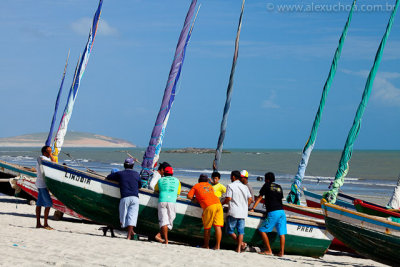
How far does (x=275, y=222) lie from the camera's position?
12281mm

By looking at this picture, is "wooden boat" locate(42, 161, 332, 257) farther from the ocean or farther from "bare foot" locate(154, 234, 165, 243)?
the ocean

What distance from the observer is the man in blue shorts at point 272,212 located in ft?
39.3

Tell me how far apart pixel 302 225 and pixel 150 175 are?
347 centimetres

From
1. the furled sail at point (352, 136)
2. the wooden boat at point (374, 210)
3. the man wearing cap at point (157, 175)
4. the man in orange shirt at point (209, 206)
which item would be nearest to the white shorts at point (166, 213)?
the man in orange shirt at point (209, 206)

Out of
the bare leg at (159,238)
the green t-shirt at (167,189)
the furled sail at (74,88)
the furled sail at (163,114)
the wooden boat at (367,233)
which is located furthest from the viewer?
the furled sail at (74,88)

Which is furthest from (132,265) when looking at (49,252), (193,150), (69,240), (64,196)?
(193,150)

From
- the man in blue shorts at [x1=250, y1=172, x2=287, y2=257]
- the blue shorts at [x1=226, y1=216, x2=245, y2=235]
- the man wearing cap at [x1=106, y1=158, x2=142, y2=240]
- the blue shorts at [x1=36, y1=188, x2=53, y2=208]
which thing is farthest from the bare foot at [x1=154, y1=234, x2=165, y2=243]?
the blue shorts at [x1=36, y1=188, x2=53, y2=208]

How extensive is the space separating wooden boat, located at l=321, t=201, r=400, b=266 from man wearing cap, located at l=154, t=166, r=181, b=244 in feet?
9.62

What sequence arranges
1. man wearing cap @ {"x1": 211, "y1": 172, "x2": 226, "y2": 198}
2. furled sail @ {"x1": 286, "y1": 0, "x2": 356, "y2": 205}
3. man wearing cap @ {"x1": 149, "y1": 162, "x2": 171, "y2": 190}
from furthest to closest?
furled sail @ {"x1": 286, "y1": 0, "x2": 356, "y2": 205}
man wearing cap @ {"x1": 149, "y1": 162, "x2": 171, "y2": 190}
man wearing cap @ {"x1": 211, "y1": 172, "x2": 226, "y2": 198}

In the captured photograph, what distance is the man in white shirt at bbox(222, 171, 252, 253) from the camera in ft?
38.9

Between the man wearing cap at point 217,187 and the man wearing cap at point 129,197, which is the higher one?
the man wearing cap at point 217,187

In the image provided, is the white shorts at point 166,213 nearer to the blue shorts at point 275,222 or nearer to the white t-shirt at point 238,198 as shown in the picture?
the white t-shirt at point 238,198

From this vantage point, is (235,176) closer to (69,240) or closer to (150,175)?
(150,175)

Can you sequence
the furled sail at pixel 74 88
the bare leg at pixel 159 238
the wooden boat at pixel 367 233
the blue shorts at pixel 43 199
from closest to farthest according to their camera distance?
the wooden boat at pixel 367 233 < the bare leg at pixel 159 238 < the blue shorts at pixel 43 199 < the furled sail at pixel 74 88
